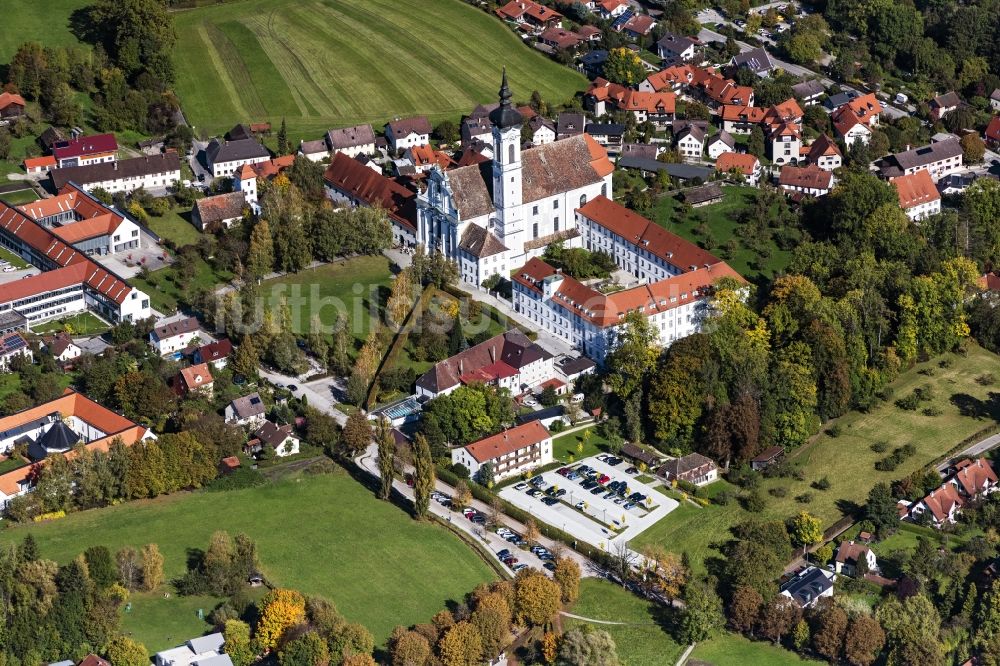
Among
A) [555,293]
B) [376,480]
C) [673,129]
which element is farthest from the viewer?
[673,129]

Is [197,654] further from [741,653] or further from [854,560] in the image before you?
[854,560]

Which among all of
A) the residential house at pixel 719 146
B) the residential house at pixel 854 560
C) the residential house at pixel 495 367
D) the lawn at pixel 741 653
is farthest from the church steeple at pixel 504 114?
the lawn at pixel 741 653

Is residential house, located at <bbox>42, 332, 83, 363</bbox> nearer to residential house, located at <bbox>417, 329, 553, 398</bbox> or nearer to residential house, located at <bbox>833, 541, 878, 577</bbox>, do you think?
residential house, located at <bbox>417, 329, 553, 398</bbox>

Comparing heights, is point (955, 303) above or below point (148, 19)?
below

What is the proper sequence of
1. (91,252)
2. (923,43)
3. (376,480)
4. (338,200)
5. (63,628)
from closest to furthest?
(63,628)
(376,480)
(91,252)
(338,200)
(923,43)

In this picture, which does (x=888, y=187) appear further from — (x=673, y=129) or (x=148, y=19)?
(x=148, y=19)

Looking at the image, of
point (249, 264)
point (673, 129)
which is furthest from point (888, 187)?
point (249, 264)

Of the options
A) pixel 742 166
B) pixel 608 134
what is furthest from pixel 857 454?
pixel 608 134
